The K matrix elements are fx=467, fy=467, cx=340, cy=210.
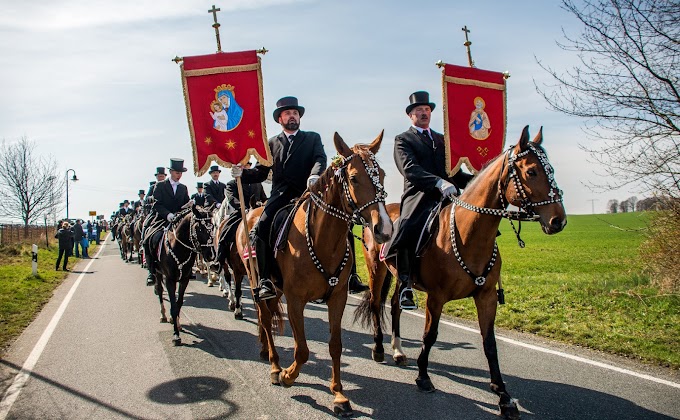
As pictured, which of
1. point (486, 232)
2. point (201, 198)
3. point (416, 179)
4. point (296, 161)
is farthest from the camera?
point (201, 198)

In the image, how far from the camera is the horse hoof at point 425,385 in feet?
16.7

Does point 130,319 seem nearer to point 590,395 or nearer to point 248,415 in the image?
point 248,415

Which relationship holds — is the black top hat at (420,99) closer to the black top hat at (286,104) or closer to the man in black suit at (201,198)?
the black top hat at (286,104)

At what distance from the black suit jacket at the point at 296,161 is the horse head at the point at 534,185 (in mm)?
2294

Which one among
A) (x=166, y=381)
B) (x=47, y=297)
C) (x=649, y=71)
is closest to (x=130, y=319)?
(x=166, y=381)

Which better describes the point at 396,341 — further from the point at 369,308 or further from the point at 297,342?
the point at 297,342

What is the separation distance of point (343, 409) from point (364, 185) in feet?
7.15

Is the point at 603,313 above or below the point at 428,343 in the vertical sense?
below

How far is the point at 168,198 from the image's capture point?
9719 millimetres

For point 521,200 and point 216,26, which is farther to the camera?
point 216,26

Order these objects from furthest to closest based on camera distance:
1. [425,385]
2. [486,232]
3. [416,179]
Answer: [416,179] → [425,385] → [486,232]

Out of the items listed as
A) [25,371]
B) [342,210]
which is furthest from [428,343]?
[25,371]

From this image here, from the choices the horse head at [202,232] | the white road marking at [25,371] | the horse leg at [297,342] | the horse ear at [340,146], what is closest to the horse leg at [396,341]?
the horse leg at [297,342]

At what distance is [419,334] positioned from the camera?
7.61m
